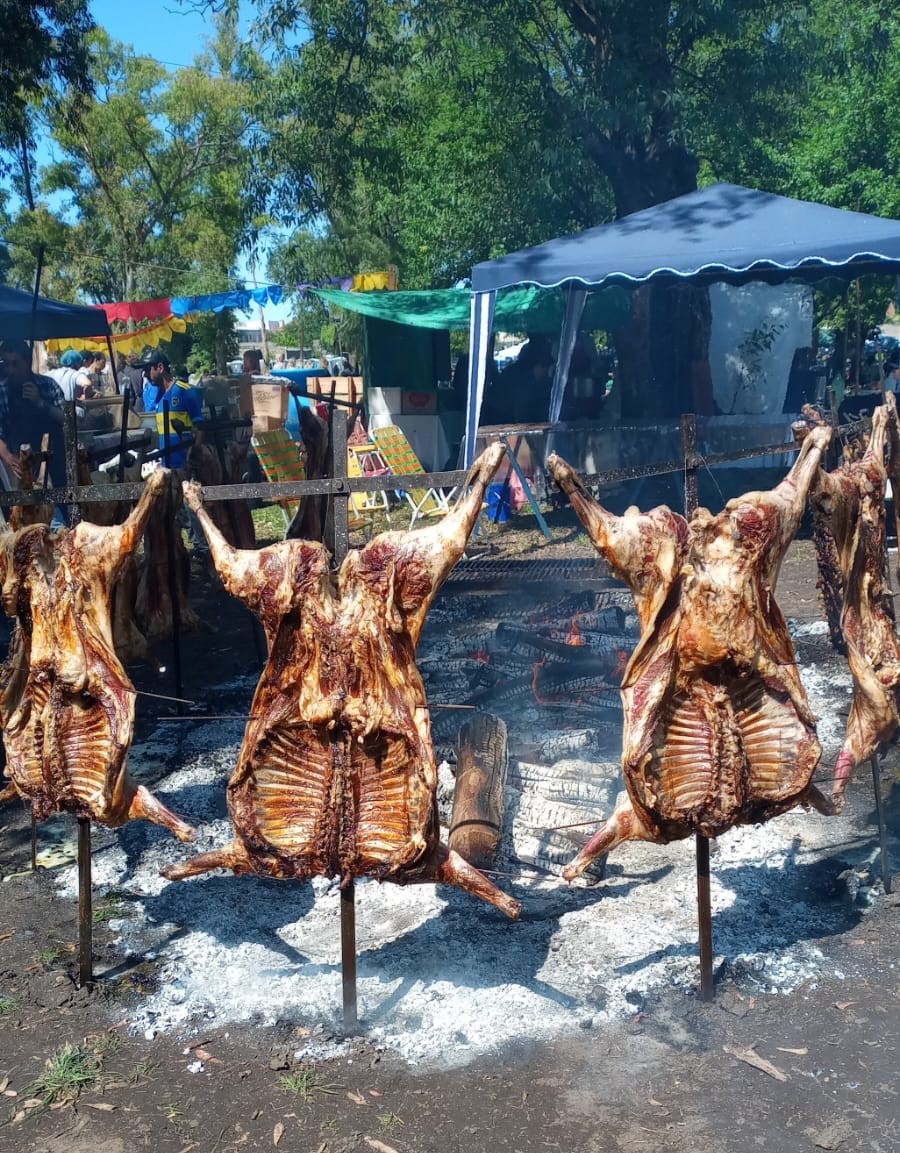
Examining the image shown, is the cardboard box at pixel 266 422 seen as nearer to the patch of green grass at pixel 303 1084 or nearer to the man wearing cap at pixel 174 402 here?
the man wearing cap at pixel 174 402

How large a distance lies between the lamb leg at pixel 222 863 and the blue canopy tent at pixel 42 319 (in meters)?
7.74

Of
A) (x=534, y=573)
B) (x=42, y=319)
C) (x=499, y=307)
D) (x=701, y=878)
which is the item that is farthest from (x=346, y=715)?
(x=499, y=307)

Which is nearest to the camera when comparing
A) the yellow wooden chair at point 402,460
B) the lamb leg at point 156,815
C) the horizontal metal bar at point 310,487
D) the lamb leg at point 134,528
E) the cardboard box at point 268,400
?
the horizontal metal bar at point 310,487

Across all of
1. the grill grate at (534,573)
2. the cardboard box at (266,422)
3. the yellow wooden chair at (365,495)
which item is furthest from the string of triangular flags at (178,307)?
the grill grate at (534,573)

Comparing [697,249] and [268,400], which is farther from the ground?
[697,249]

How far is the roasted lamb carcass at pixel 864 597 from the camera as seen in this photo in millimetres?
4246

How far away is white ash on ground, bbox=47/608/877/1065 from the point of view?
388cm

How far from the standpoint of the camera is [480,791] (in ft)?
16.8

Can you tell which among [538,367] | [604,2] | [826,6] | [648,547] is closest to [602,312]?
[538,367]

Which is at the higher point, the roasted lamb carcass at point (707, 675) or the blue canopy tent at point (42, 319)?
the blue canopy tent at point (42, 319)

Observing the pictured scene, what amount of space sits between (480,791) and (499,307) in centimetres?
1210

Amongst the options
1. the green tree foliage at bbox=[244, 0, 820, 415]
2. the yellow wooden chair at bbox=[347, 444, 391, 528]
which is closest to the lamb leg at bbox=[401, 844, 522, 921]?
the yellow wooden chair at bbox=[347, 444, 391, 528]

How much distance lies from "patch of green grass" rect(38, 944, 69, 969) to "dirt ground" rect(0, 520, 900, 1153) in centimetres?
10

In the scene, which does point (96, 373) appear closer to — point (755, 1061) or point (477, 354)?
point (477, 354)
